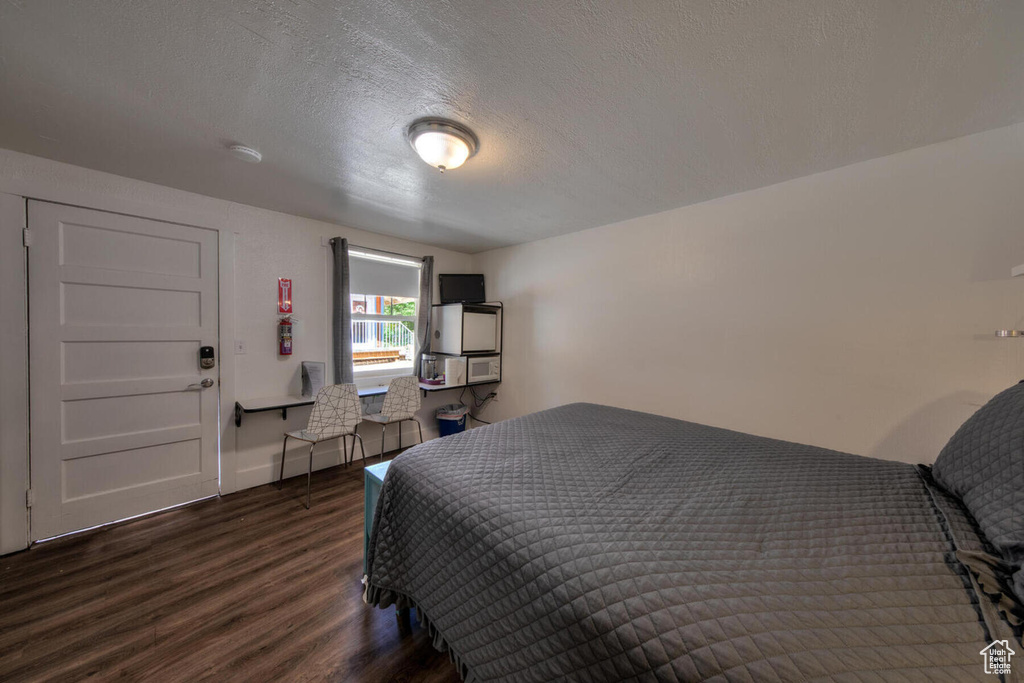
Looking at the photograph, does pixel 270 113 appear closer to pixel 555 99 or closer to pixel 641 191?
pixel 555 99

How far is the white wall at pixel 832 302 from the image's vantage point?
5.59 ft

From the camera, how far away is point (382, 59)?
1271 millimetres

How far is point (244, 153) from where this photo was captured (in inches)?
75.1

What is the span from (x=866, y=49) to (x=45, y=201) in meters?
4.33

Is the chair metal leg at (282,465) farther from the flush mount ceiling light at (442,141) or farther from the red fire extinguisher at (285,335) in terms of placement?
the flush mount ceiling light at (442,141)

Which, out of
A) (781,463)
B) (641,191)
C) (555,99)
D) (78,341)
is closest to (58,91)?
(78,341)

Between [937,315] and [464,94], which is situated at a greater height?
[464,94]

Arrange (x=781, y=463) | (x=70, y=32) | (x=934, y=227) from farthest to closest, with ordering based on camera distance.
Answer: (x=934, y=227)
(x=781, y=463)
(x=70, y=32)

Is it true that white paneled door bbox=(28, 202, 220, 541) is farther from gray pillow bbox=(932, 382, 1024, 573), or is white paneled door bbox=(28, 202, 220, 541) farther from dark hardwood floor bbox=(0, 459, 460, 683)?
gray pillow bbox=(932, 382, 1024, 573)

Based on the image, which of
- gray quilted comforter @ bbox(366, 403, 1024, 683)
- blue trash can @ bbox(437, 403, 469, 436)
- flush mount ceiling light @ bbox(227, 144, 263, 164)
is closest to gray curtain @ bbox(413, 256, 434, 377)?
blue trash can @ bbox(437, 403, 469, 436)

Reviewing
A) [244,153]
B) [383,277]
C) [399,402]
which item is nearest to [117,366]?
[244,153]

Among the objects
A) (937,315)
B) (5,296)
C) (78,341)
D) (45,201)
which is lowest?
(78,341)

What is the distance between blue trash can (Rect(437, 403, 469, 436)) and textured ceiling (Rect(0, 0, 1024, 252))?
103 inches

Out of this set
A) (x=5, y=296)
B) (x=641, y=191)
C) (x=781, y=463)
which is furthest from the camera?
(x=641, y=191)
